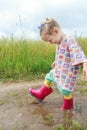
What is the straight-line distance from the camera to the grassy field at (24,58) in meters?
8.23

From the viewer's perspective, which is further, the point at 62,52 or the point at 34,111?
the point at 34,111

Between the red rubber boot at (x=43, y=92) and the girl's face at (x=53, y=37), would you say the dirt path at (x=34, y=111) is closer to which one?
the red rubber boot at (x=43, y=92)

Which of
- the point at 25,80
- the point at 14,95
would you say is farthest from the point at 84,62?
the point at 25,80

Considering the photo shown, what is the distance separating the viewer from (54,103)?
19.0 feet

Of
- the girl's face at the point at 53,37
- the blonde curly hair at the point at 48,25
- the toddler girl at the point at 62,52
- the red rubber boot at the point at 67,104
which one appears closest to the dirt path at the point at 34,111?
the red rubber boot at the point at 67,104

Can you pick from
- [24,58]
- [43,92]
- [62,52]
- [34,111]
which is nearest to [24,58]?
[24,58]

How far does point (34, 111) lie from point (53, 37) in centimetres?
89

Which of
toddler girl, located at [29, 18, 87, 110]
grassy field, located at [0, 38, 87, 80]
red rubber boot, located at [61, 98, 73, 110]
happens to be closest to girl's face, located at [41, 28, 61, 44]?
toddler girl, located at [29, 18, 87, 110]

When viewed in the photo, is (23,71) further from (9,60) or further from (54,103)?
(54,103)

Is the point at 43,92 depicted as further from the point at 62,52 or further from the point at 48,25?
the point at 48,25

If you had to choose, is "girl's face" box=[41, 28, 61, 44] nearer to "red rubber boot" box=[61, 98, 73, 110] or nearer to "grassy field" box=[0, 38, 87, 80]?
"red rubber boot" box=[61, 98, 73, 110]

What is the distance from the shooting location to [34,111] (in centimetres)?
545

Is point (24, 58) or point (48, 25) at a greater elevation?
point (48, 25)

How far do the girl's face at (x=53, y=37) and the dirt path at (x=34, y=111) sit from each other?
0.81 m
